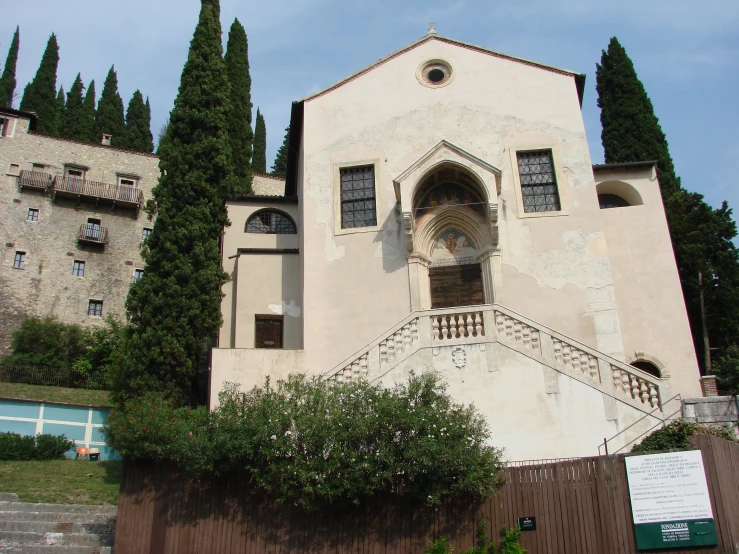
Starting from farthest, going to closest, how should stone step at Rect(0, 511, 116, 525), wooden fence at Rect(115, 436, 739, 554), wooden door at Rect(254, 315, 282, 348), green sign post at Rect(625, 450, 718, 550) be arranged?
wooden door at Rect(254, 315, 282, 348), stone step at Rect(0, 511, 116, 525), wooden fence at Rect(115, 436, 739, 554), green sign post at Rect(625, 450, 718, 550)

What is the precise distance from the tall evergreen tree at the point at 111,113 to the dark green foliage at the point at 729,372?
47762mm

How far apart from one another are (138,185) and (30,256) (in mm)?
8345

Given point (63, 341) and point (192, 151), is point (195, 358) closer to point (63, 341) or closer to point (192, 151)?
point (192, 151)

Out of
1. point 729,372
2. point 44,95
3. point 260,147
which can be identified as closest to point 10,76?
point 44,95

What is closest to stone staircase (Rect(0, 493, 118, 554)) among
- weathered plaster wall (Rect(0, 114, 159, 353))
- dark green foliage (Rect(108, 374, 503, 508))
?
dark green foliage (Rect(108, 374, 503, 508))

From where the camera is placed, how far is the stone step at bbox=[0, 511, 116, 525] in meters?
13.4

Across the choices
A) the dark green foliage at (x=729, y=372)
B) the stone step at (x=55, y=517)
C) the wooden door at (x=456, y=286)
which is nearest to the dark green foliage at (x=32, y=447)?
the stone step at (x=55, y=517)

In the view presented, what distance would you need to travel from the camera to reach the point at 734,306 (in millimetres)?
23391

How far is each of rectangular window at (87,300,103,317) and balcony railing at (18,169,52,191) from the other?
7.58 m

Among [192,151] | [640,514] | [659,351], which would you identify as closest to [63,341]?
[192,151]

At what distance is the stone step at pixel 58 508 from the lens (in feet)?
46.1

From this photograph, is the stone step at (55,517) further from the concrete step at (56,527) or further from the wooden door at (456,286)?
the wooden door at (456,286)

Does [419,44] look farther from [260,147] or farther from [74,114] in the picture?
[74,114]

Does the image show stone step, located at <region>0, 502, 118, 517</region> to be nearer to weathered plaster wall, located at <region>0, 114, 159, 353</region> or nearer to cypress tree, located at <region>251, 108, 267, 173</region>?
weathered plaster wall, located at <region>0, 114, 159, 353</region>
